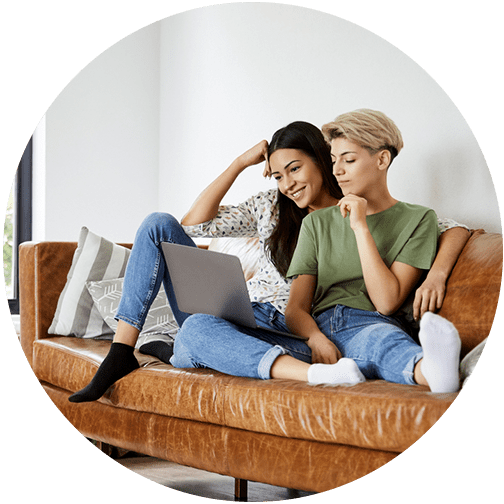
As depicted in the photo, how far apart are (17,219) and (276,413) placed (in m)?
2.46

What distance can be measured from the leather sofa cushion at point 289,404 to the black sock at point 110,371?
0.02 m

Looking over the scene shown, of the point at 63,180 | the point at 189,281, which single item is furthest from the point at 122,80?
the point at 189,281

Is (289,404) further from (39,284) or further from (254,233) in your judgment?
(39,284)

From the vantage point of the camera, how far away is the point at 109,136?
3158mm

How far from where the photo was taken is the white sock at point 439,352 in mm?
913

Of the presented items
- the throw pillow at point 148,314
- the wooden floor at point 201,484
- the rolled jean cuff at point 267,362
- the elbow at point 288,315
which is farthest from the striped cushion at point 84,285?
the rolled jean cuff at point 267,362

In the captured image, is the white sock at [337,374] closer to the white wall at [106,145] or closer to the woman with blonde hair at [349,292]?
the woman with blonde hair at [349,292]

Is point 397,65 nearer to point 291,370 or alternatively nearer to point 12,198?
point 291,370

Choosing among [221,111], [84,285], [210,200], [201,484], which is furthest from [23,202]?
[201,484]

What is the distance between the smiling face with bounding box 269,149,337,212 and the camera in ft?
5.23

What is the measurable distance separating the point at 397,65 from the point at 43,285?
138 cm

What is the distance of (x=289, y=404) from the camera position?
1.05 meters

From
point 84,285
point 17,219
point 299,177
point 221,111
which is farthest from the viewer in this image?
point 17,219

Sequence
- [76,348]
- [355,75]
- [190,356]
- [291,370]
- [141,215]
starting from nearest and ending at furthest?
[291,370]
[190,356]
[76,348]
[355,75]
[141,215]
